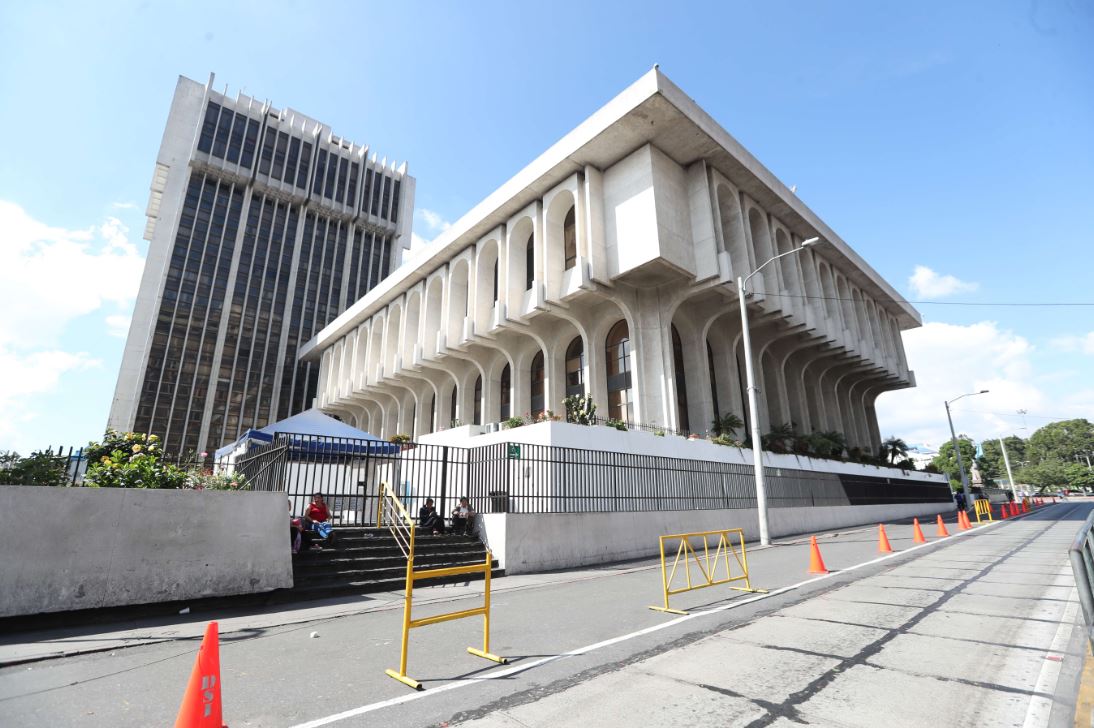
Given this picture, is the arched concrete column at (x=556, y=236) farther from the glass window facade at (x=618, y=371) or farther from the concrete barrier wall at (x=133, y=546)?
the concrete barrier wall at (x=133, y=546)

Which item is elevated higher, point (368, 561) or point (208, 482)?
point (208, 482)

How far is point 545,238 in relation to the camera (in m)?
26.7

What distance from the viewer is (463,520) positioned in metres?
11.6

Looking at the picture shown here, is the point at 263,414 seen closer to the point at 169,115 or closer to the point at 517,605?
the point at 169,115

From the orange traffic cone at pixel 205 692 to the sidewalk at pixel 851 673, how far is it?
1578mm

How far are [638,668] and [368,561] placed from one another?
6753mm

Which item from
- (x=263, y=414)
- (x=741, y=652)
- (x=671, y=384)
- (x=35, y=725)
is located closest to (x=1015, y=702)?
(x=741, y=652)

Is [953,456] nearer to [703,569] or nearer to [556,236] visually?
[556,236]

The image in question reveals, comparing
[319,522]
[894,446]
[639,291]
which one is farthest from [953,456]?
[319,522]

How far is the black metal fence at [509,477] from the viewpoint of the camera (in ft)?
35.8

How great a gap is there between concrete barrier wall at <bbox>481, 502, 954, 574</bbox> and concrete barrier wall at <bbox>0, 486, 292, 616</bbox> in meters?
4.37

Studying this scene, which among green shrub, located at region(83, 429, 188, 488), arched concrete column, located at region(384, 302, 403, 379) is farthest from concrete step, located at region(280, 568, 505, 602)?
arched concrete column, located at region(384, 302, 403, 379)

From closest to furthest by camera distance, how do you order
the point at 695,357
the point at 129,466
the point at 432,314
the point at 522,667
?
1. the point at 522,667
2. the point at 129,466
3. the point at 695,357
4. the point at 432,314

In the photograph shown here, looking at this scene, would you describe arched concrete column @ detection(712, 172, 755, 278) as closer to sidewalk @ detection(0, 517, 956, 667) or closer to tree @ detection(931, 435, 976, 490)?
sidewalk @ detection(0, 517, 956, 667)
